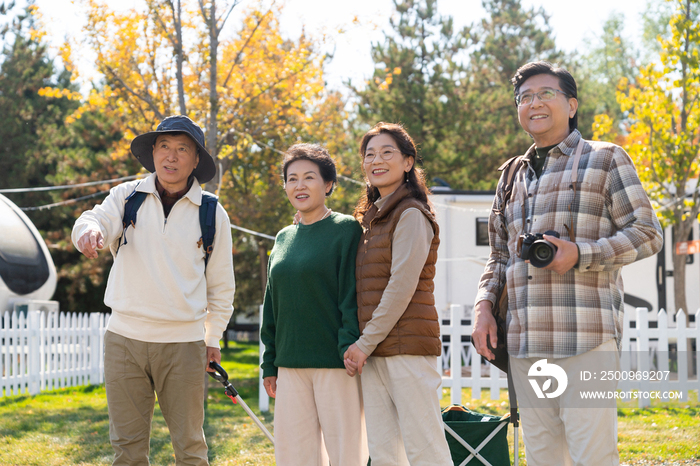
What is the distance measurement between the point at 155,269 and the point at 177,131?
699 mm

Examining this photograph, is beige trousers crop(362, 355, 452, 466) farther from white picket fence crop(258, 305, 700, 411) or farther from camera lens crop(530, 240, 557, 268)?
white picket fence crop(258, 305, 700, 411)

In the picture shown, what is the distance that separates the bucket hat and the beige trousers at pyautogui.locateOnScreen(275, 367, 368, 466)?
1.15 metres

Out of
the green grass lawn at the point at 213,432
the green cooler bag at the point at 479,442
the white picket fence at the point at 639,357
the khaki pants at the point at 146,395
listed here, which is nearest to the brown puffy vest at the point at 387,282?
the khaki pants at the point at 146,395

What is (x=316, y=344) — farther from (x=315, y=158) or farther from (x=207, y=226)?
(x=315, y=158)

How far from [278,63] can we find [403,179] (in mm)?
6303

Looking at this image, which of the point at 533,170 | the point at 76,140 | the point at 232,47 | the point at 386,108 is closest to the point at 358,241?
the point at 533,170

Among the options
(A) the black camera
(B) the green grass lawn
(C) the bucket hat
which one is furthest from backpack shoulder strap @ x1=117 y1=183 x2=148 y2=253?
(B) the green grass lawn

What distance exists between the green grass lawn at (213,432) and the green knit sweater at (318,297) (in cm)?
236

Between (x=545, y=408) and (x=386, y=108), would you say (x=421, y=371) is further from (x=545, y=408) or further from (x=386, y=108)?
(x=386, y=108)

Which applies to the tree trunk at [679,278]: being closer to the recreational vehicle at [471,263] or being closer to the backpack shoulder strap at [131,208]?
the recreational vehicle at [471,263]

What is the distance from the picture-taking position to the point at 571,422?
98.9 inches

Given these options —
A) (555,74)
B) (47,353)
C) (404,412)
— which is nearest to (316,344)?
(404,412)

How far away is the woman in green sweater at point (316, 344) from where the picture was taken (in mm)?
3004

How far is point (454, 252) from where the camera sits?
11.7 m
